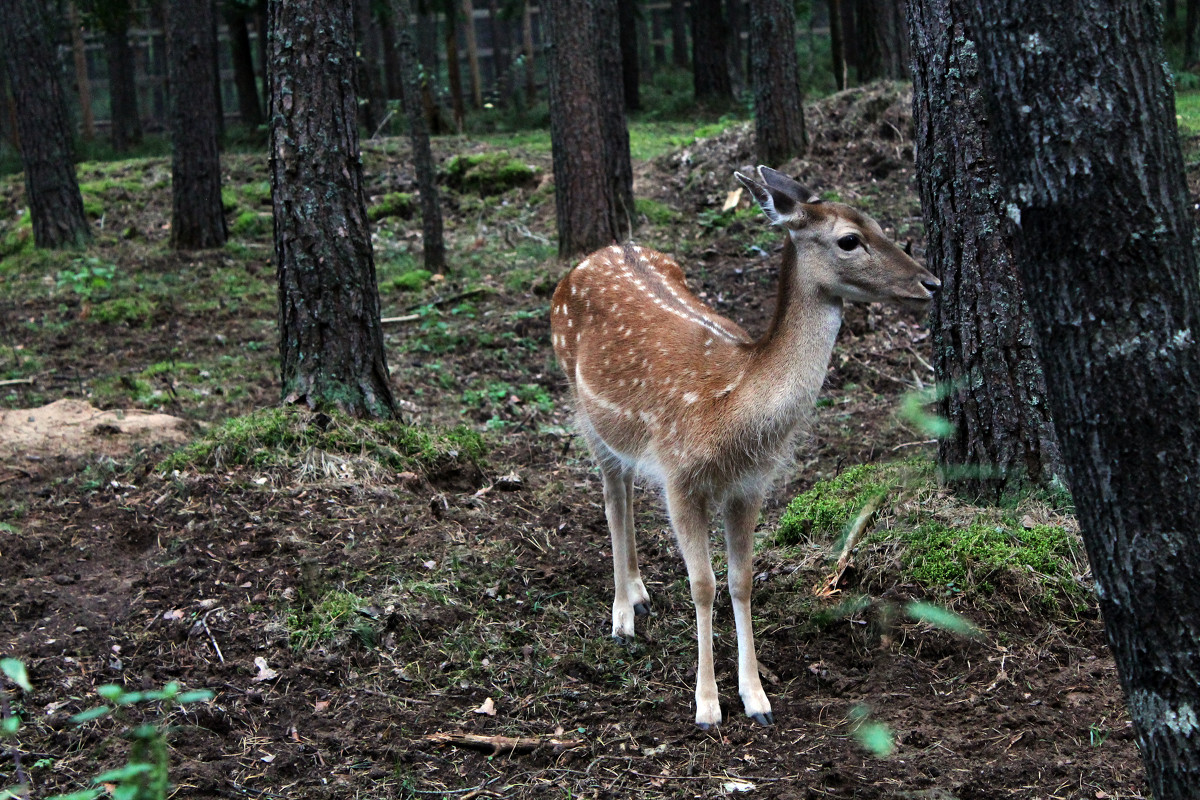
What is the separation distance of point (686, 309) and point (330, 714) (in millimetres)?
2414

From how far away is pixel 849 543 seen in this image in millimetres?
5074

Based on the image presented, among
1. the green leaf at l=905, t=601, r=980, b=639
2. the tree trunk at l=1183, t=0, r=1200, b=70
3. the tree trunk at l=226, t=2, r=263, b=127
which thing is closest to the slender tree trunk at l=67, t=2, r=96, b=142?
the tree trunk at l=226, t=2, r=263, b=127

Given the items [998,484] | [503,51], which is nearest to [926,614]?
[998,484]

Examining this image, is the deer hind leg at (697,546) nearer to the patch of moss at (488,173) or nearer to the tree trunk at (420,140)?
the tree trunk at (420,140)

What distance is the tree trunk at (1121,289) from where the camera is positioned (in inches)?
89.7

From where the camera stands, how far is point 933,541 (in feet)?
15.8

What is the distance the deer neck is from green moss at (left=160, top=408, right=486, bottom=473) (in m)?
2.82

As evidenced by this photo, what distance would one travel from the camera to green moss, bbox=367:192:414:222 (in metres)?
14.5

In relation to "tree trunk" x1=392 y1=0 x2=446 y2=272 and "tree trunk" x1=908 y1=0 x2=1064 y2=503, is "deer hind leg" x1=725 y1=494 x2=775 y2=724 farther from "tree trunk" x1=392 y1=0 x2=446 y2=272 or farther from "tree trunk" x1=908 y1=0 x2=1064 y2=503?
"tree trunk" x1=392 y1=0 x2=446 y2=272

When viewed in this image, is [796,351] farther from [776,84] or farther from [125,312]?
[776,84]

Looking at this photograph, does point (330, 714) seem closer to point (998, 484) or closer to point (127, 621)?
point (127, 621)

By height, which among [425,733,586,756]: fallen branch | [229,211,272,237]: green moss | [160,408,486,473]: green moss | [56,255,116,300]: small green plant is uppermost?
[229,211,272,237]: green moss

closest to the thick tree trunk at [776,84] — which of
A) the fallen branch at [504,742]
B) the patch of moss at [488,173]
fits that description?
the patch of moss at [488,173]

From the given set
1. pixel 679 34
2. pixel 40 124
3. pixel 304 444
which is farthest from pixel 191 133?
pixel 679 34
